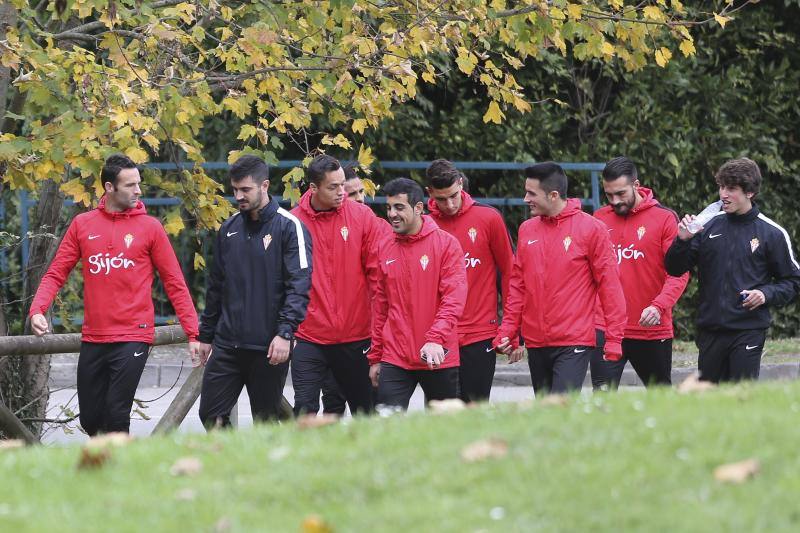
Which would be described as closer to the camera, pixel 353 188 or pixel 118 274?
pixel 118 274

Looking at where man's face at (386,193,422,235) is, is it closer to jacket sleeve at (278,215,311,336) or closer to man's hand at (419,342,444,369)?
jacket sleeve at (278,215,311,336)

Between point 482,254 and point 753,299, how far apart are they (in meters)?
1.82

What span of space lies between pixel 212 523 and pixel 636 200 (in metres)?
5.86

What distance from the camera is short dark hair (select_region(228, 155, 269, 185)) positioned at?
28.4 ft

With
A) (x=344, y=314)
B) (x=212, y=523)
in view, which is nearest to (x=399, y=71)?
(x=344, y=314)

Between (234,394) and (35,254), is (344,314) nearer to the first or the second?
(234,394)

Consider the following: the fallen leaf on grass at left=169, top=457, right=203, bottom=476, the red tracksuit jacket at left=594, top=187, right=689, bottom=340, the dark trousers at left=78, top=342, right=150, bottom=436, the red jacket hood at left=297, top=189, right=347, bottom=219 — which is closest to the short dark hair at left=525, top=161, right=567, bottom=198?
the red tracksuit jacket at left=594, top=187, right=689, bottom=340

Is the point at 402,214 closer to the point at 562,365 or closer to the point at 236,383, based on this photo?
the point at 562,365

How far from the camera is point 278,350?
27.5ft

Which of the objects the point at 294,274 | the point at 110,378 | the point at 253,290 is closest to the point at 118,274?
the point at 110,378

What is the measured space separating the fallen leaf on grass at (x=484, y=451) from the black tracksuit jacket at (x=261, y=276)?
3.06m

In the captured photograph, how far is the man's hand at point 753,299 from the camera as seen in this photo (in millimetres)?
8945

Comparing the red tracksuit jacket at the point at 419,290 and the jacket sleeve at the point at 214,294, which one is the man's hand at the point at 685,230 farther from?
the jacket sleeve at the point at 214,294

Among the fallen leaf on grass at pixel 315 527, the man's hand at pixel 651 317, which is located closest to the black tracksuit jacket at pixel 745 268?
the man's hand at pixel 651 317
